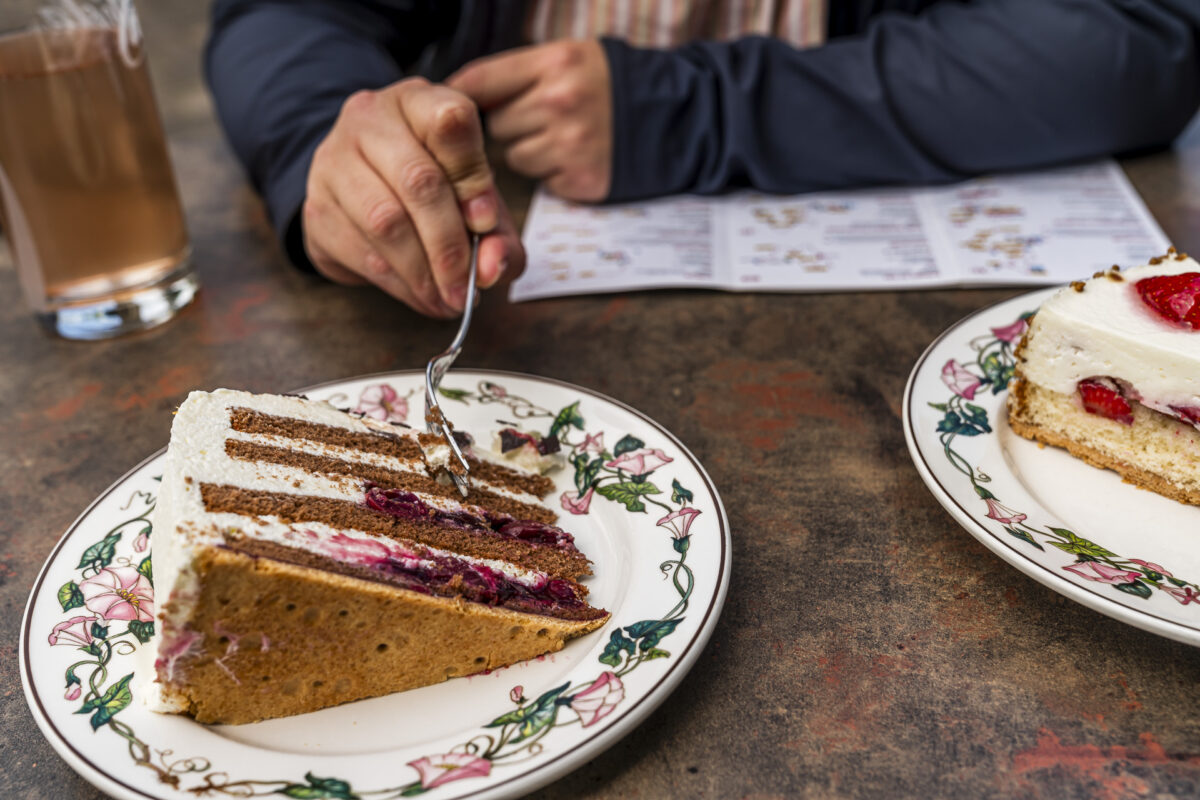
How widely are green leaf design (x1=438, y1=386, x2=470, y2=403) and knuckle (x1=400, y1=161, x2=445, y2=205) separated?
10.5 inches

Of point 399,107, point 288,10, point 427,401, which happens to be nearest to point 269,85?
point 288,10

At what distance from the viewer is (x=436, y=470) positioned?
1028 millimetres

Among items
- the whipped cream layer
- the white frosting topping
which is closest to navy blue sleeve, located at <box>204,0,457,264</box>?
the white frosting topping

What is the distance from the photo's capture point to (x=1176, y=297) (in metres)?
1.05

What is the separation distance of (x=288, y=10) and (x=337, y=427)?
1269 millimetres

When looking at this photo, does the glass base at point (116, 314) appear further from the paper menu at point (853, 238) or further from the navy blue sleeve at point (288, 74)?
the paper menu at point (853, 238)

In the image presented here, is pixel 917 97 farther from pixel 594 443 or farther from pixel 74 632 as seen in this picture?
pixel 74 632

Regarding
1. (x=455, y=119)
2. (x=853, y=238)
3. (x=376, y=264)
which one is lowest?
(x=853, y=238)

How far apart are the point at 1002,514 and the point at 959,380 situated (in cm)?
27

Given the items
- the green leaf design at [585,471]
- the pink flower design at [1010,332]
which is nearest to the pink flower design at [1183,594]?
the pink flower design at [1010,332]

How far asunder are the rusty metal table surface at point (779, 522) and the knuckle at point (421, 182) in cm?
27

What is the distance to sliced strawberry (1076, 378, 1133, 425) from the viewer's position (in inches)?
42.2

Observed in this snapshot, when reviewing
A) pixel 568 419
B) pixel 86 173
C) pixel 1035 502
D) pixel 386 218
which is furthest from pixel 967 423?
pixel 86 173

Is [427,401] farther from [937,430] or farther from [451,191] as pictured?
[937,430]
